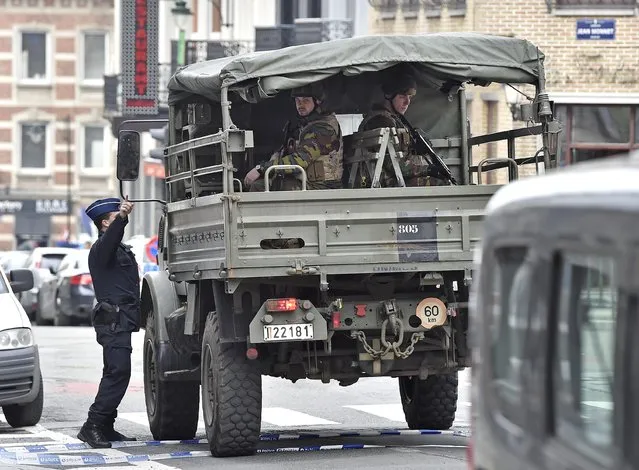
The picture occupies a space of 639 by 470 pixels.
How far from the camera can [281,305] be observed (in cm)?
1025

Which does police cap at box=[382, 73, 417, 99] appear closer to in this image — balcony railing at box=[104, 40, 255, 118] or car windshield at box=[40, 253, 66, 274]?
balcony railing at box=[104, 40, 255, 118]

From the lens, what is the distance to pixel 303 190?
10453mm

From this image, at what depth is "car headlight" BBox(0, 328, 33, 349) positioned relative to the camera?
504 inches

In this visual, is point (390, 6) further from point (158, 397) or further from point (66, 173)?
point (66, 173)

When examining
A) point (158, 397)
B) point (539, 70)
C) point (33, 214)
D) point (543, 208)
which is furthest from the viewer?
point (33, 214)

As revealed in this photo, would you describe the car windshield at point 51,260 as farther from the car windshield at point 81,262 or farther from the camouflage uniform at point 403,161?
the camouflage uniform at point 403,161

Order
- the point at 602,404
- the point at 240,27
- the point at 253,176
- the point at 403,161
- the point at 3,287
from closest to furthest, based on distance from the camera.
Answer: the point at 602,404 → the point at 253,176 → the point at 403,161 → the point at 3,287 → the point at 240,27

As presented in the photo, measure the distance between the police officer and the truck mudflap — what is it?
1.61 meters

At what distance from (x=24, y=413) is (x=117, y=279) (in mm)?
2051

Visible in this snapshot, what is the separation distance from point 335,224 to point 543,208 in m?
6.39

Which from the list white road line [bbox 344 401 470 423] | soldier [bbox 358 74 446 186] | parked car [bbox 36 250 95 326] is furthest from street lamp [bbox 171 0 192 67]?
soldier [bbox 358 74 446 186]

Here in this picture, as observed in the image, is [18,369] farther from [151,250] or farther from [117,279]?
[151,250]

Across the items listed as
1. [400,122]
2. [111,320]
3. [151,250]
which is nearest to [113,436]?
[111,320]

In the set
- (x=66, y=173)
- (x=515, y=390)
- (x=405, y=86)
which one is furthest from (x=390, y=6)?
(x=66, y=173)
